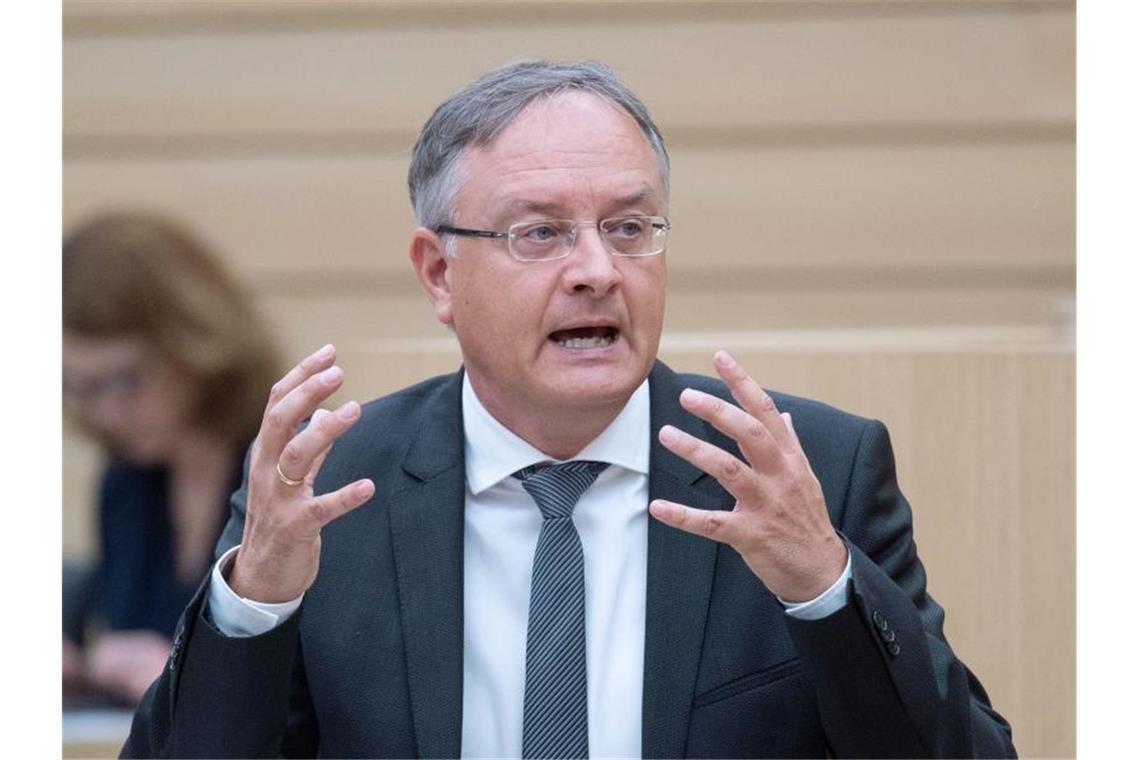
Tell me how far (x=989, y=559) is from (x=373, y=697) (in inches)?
52.0

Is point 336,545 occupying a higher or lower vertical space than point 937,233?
lower

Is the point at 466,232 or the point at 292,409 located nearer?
the point at 292,409

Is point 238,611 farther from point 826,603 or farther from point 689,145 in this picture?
point 689,145

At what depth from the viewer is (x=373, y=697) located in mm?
2547

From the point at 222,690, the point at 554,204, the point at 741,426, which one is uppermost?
the point at 554,204

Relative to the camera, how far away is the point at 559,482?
8.84 ft

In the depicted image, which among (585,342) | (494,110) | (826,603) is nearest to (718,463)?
(826,603)

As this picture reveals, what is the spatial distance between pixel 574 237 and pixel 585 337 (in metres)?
0.15

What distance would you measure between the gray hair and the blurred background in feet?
6.47

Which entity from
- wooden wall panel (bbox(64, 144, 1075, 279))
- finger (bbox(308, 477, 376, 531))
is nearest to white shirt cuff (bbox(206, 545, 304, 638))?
finger (bbox(308, 477, 376, 531))
